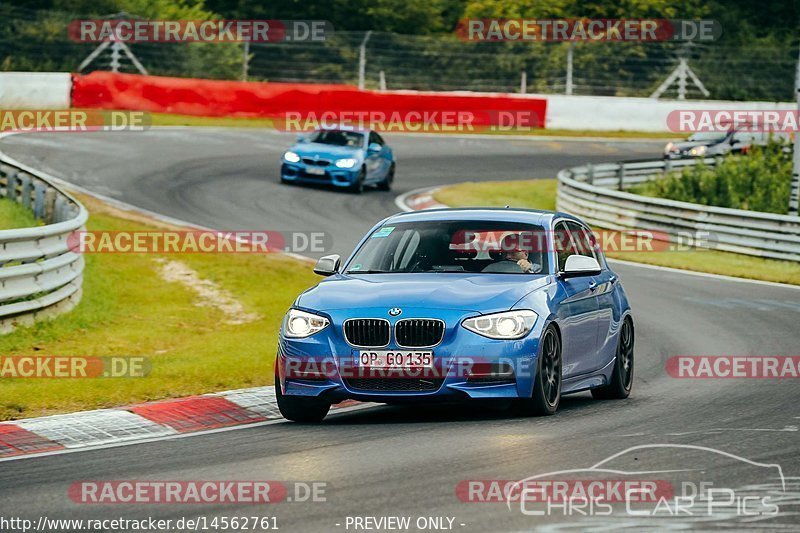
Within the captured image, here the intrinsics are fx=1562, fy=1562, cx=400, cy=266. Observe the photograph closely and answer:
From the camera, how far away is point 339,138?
33625 millimetres

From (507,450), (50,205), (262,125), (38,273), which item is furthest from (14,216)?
(262,125)

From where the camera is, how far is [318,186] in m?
33.8

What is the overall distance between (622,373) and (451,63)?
36.8 metres

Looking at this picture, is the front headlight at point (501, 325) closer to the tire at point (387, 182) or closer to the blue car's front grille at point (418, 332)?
the blue car's front grille at point (418, 332)

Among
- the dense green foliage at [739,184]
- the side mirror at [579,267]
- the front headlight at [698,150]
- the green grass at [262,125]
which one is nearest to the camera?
the side mirror at [579,267]

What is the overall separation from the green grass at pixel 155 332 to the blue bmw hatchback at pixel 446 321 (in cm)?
196

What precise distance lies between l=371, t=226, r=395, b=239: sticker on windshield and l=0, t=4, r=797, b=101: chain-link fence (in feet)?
117

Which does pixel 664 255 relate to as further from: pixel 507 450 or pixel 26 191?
pixel 507 450

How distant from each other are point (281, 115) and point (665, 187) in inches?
542

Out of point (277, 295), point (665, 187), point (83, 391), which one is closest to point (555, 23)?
point (665, 187)

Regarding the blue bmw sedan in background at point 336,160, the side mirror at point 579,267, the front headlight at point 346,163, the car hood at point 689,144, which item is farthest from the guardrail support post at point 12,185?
the car hood at point 689,144

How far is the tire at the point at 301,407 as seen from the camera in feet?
35.8

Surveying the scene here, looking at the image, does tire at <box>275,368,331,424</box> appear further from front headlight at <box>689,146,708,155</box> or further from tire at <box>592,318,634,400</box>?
front headlight at <box>689,146,708,155</box>

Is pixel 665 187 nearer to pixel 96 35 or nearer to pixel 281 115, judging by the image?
pixel 281 115
